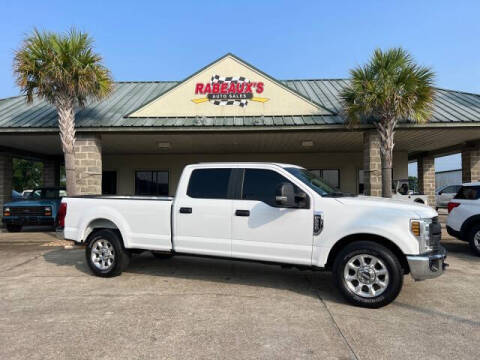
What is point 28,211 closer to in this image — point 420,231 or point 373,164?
point 373,164

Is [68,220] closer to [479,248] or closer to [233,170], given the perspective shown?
[233,170]

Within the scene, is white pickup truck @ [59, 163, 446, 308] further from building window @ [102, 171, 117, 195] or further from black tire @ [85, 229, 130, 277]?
building window @ [102, 171, 117, 195]

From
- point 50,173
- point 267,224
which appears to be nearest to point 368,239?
point 267,224

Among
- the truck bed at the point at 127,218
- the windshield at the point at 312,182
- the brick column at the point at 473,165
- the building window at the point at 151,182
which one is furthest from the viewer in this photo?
the building window at the point at 151,182

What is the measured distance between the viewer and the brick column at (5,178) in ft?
49.1

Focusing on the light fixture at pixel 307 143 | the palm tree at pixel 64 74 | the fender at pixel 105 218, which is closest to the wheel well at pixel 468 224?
the light fixture at pixel 307 143

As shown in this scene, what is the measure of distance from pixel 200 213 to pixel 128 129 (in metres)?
6.74

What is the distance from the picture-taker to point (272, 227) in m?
4.84

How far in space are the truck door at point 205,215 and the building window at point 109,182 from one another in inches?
554

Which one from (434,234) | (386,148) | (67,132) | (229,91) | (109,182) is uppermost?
(229,91)

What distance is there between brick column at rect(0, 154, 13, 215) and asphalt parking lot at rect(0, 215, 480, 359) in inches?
422

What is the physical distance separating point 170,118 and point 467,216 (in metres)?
9.04

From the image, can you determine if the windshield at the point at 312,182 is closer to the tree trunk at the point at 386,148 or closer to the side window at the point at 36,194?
the tree trunk at the point at 386,148

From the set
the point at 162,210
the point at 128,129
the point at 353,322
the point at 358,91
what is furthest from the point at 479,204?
the point at 128,129
